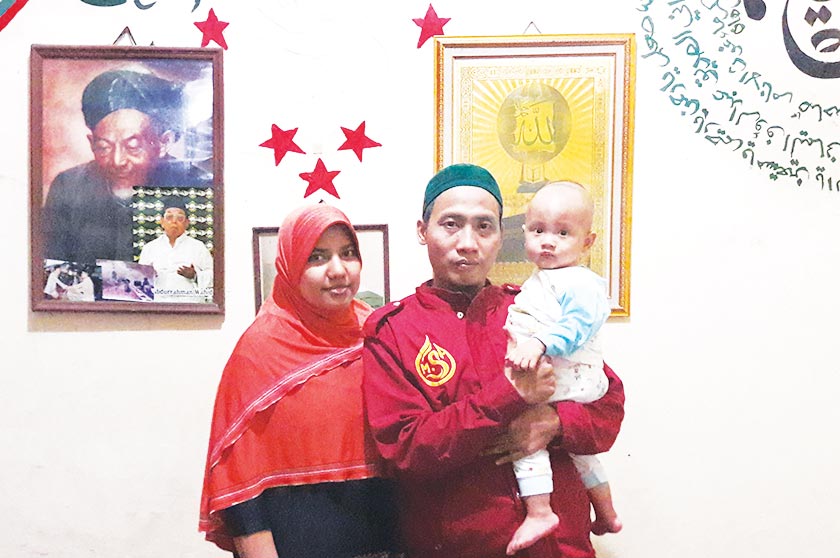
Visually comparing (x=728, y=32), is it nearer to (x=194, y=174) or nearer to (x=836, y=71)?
(x=836, y=71)

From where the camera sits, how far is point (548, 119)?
1.89m

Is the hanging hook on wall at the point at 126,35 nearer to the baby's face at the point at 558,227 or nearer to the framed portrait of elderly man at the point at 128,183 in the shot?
the framed portrait of elderly man at the point at 128,183

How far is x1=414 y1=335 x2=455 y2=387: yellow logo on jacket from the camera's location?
1.26m

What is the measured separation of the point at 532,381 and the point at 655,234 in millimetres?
879

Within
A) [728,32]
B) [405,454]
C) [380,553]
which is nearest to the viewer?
[405,454]

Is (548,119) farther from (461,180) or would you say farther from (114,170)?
(114,170)

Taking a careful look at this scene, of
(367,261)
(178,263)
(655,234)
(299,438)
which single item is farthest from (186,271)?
(655,234)

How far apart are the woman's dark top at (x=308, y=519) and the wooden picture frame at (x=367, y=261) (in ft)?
2.16

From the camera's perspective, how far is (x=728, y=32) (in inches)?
74.2

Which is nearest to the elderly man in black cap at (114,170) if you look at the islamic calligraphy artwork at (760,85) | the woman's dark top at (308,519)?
the woman's dark top at (308,519)

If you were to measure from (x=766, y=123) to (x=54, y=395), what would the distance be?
208 cm

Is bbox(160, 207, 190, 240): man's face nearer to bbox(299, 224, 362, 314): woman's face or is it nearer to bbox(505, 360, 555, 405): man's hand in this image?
bbox(299, 224, 362, 314): woman's face

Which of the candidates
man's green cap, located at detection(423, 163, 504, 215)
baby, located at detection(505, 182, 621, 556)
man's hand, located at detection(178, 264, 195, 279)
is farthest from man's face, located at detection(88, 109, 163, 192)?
baby, located at detection(505, 182, 621, 556)

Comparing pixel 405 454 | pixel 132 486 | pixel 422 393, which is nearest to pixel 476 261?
pixel 422 393
